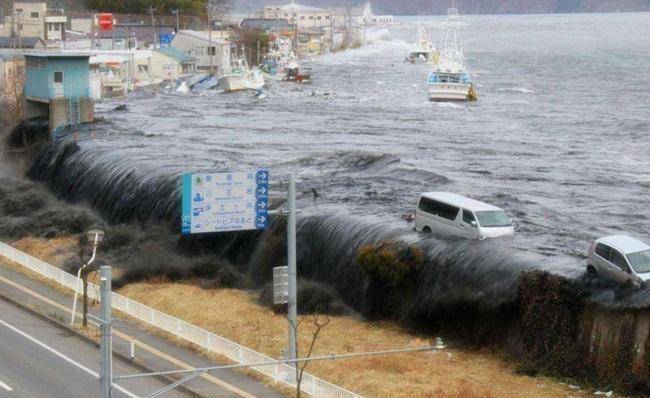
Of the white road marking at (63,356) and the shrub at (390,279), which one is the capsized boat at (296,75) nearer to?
the shrub at (390,279)

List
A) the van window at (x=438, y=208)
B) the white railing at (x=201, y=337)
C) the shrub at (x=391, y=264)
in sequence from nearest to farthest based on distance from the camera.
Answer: the white railing at (x=201, y=337)
the shrub at (x=391, y=264)
the van window at (x=438, y=208)

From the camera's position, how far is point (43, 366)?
24250mm

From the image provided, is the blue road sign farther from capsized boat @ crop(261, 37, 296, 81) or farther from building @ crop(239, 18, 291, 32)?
building @ crop(239, 18, 291, 32)

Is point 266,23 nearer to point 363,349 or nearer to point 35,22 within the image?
point 35,22

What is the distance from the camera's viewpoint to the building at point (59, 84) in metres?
53.9

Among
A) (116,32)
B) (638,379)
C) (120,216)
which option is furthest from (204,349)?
(116,32)

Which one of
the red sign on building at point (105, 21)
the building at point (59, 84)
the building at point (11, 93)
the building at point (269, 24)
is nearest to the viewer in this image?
the building at point (59, 84)

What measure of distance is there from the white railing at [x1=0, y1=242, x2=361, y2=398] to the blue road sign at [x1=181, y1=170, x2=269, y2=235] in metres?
2.82

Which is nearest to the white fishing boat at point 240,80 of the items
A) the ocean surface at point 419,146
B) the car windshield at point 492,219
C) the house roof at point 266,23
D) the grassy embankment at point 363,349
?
the ocean surface at point 419,146

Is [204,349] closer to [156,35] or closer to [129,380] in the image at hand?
[129,380]

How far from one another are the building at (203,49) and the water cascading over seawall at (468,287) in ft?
245

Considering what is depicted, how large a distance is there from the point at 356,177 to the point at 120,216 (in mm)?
9756

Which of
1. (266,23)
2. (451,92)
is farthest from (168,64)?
(266,23)

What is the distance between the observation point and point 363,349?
85.4 ft
